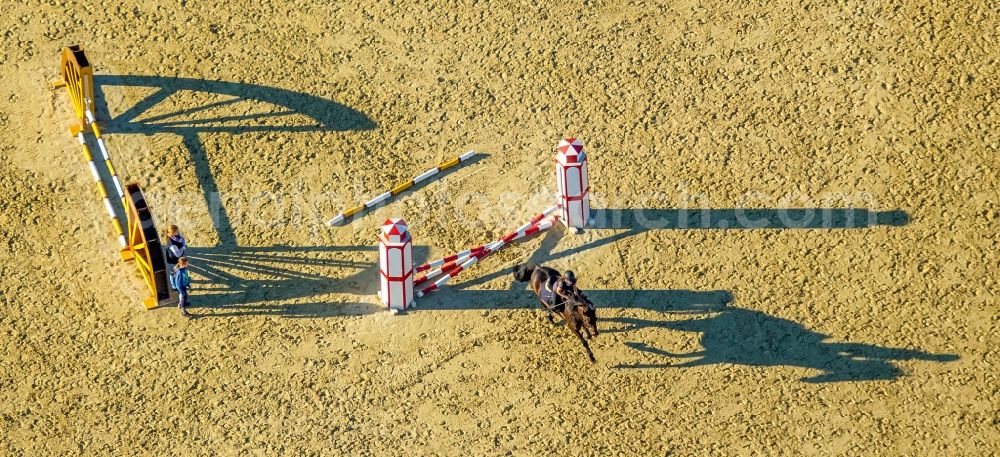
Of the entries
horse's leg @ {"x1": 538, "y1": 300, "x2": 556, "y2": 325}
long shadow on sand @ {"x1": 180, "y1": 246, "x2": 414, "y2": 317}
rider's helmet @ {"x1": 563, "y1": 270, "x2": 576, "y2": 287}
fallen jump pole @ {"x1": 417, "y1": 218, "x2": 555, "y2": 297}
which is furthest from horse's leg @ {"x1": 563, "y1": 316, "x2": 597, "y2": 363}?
long shadow on sand @ {"x1": 180, "y1": 246, "x2": 414, "y2": 317}

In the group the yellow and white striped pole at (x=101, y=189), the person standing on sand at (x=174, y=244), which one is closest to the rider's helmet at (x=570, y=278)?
the person standing on sand at (x=174, y=244)

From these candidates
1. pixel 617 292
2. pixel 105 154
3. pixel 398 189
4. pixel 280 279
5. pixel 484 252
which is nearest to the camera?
pixel 617 292

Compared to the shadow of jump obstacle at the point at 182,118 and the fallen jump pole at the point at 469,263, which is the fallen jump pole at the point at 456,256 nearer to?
the fallen jump pole at the point at 469,263

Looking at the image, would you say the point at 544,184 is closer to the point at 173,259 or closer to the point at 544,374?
the point at 544,374

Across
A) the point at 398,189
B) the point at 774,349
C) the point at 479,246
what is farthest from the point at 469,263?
the point at 774,349

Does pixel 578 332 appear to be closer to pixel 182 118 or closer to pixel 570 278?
pixel 570 278
